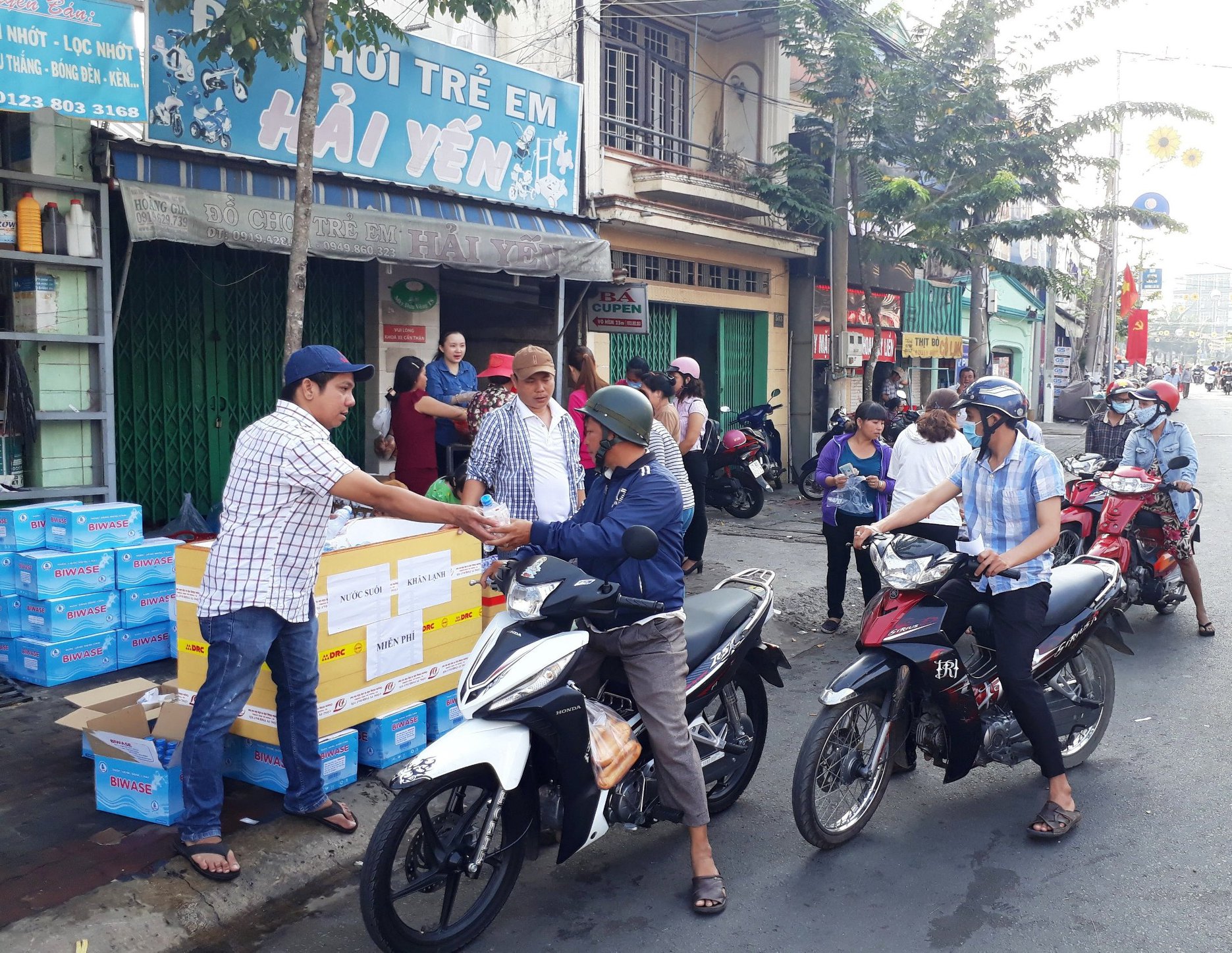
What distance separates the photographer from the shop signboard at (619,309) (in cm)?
1131

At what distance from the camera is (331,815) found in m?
4.09

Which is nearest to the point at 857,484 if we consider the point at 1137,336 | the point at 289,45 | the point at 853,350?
the point at 289,45

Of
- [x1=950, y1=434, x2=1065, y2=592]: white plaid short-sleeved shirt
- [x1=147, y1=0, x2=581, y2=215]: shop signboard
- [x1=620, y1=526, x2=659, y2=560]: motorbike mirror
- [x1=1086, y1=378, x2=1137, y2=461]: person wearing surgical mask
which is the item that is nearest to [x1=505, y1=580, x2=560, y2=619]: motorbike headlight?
[x1=620, y1=526, x2=659, y2=560]: motorbike mirror

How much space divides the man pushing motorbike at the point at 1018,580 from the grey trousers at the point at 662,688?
42.4 inches

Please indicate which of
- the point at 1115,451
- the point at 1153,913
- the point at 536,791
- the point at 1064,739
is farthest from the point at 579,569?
the point at 1115,451

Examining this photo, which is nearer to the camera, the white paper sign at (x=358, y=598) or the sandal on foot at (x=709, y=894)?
the sandal on foot at (x=709, y=894)

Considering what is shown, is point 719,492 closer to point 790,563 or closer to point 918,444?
point 790,563

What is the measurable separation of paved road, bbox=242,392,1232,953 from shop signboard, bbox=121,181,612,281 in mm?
4542

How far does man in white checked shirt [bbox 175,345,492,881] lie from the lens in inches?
141

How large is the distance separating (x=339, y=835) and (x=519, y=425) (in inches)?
79.3

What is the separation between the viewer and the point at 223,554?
3.65m

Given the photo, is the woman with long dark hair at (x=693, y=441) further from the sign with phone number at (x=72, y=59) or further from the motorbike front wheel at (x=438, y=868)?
the motorbike front wheel at (x=438, y=868)

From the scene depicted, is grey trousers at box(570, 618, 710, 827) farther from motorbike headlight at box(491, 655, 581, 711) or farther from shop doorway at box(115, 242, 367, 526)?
shop doorway at box(115, 242, 367, 526)

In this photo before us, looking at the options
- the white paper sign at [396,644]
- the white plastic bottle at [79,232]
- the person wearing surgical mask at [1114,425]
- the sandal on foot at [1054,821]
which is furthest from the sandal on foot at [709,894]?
the person wearing surgical mask at [1114,425]
